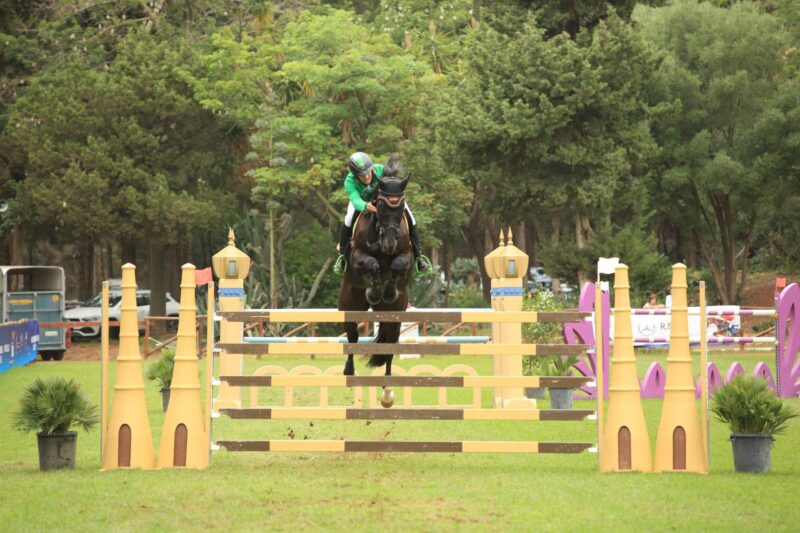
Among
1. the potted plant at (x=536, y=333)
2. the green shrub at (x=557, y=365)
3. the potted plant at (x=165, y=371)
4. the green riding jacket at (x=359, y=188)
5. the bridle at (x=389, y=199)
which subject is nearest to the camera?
the bridle at (x=389, y=199)

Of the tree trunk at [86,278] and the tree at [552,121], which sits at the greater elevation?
the tree at [552,121]

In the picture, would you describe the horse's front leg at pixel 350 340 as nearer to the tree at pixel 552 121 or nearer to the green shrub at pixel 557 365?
the green shrub at pixel 557 365

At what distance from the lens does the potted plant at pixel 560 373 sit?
14469mm

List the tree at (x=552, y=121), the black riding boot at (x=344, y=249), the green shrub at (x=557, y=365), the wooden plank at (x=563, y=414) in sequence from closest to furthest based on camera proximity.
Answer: the wooden plank at (x=563, y=414)
the black riding boot at (x=344, y=249)
the green shrub at (x=557, y=365)
the tree at (x=552, y=121)

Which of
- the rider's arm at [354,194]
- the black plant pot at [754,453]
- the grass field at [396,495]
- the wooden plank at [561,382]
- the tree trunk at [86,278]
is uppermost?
the tree trunk at [86,278]

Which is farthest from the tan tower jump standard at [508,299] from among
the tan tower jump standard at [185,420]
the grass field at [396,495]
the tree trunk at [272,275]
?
the tree trunk at [272,275]

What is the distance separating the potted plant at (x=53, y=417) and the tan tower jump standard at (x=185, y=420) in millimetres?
752

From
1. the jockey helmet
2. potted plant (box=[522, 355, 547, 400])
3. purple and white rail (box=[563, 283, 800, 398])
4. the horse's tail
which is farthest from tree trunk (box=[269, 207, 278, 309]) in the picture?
the jockey helmet

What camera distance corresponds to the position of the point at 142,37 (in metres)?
36.1

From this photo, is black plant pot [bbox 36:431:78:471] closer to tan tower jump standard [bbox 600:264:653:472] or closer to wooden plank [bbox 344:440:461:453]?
wooden plank [bbox 344:440:461:453]

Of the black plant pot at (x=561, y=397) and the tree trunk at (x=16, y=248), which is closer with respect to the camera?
the black plant pot at (x=561, y=397)

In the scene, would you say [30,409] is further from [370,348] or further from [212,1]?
[212,1]

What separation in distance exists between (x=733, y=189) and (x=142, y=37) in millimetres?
18344

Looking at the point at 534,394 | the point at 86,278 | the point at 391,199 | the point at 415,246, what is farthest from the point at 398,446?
the point at 86,278
